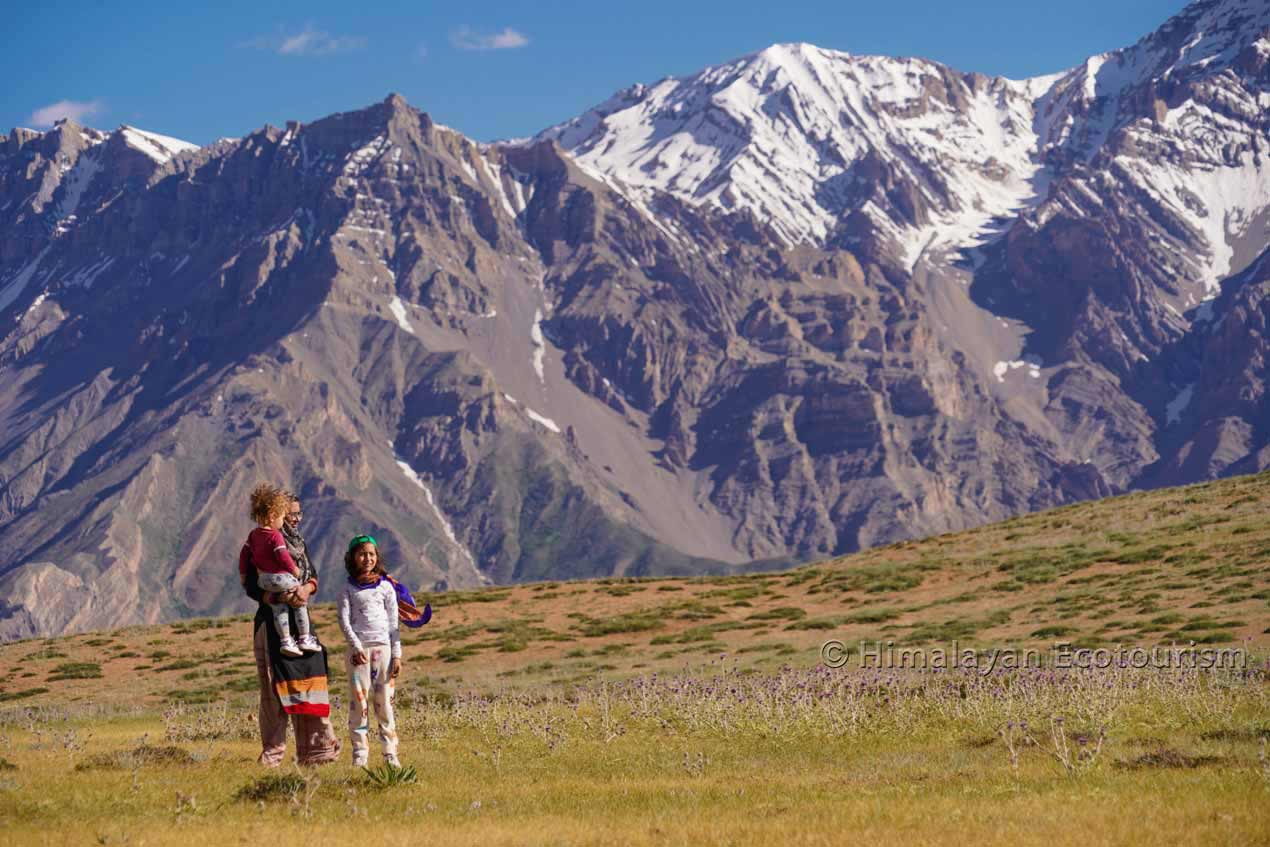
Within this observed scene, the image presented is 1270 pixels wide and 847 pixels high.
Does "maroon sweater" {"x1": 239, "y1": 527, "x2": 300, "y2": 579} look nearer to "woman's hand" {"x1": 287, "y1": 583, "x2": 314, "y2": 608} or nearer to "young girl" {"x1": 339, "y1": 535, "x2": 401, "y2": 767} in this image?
"woman's hand" {"x1": 287, "y1": 583, "x2": 314, "y2": 608}

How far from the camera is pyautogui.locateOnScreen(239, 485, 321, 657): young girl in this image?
59.3ft

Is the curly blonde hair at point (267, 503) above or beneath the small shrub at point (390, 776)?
above

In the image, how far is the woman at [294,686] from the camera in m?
18.2

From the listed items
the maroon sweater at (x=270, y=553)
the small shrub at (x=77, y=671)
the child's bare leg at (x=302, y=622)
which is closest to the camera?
the maroon sweater at (x=270, y=553)

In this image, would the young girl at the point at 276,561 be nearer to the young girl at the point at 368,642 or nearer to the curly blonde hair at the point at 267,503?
the curly blonde hair at the point at 267,503

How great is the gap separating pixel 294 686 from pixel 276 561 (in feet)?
5.15

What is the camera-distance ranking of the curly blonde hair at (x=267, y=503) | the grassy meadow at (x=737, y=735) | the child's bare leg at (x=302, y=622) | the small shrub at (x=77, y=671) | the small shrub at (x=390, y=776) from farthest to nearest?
the small shrub at (x=77, y=671) < the child's bare leg at (x=302, y=622) < the curly blonde hair at (x=267, y=503) < the small shrub at (x=390, y=776) < the grassy meadow at (x=737, y=735)

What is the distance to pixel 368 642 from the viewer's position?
18.2 metres

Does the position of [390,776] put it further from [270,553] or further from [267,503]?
[267,503]

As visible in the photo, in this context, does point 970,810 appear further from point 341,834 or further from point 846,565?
point 846,565

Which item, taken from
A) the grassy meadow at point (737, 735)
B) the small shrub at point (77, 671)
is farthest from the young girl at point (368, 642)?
the small shrub at point (77, 671)

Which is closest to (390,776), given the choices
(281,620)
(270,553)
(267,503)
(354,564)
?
(281,620)

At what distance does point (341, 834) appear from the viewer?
14.5 metres

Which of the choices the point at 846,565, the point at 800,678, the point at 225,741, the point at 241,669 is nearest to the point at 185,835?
the point at 225,741
